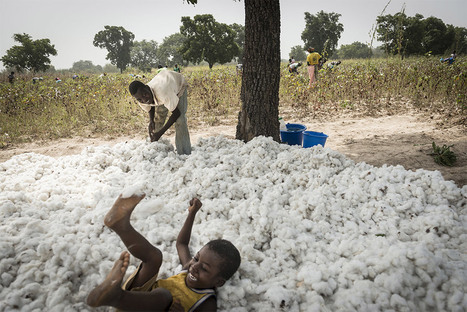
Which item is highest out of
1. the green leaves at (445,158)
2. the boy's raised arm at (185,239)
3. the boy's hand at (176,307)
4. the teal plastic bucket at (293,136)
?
the teal plastic bucket at (293,136)

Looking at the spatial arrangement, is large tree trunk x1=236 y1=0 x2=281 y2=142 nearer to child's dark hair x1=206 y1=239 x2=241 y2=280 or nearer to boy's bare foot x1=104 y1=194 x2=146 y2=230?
child's dark hair x1=206 y1=239 x2=241 y2=280

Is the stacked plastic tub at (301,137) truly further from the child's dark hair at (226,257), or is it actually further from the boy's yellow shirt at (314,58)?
the boy's yellow shirt at (314,58)

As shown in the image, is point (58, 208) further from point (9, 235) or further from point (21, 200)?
point (9, 235)

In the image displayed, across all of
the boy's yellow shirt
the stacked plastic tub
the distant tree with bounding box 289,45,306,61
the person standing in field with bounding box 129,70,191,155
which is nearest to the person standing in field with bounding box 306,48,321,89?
the boy's yellow shirt

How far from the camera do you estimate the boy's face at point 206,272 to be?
51.9 inches

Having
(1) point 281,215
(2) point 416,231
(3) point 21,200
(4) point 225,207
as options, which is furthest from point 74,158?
(2) point 416,231

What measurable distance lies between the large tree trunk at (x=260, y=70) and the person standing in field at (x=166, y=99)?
85 cm

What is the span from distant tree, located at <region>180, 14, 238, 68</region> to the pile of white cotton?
1014 inches

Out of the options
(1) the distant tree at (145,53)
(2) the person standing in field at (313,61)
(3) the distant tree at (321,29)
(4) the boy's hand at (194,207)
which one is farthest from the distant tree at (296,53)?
(4) the boy's hand at (194,207)

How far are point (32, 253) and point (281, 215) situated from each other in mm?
1691

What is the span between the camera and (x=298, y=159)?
8.54ft

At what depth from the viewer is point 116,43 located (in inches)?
1794

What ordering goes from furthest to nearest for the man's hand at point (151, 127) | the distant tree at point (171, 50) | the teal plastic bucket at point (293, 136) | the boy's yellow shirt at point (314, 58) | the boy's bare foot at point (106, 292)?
1. the distant tree at point (171, 50)
2. the boy's yellow shirt at point (314, 58)
3. the teal plastic bucket at point (293, 136)
4. the man's hand at point (151, 127)
5. the boy's bare foot at point (106, 292)

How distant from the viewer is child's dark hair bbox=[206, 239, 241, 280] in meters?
1.33
